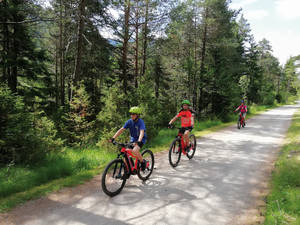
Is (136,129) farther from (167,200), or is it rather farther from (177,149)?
(177,149)

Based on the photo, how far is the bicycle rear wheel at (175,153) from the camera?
6961 mm

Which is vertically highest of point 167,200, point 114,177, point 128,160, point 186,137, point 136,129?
point 136,129

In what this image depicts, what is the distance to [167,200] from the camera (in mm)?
4602

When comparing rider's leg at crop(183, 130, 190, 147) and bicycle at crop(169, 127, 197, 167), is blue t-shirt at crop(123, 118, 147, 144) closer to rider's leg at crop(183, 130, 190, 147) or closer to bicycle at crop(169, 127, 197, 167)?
bicycle at crop(169, 127, 197, 167)

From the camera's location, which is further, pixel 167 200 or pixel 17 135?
pixel 17 135

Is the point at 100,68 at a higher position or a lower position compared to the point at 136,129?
higher

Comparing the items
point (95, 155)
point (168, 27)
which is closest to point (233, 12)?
point (168, 27)

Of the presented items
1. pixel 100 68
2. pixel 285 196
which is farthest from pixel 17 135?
pixel 100 68

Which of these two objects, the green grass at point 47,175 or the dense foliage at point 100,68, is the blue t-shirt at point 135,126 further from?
the dense foliage at point 100,68

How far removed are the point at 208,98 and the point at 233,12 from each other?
30.3ft

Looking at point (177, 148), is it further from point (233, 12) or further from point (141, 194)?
point (233, 12)

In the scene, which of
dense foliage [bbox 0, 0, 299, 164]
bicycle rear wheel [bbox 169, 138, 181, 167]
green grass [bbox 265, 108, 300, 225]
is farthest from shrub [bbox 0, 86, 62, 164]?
green grass [bbox 265, 108, 300, 225]

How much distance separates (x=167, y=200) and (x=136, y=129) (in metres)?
1.95

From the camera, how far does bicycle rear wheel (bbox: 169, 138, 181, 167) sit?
696cm
